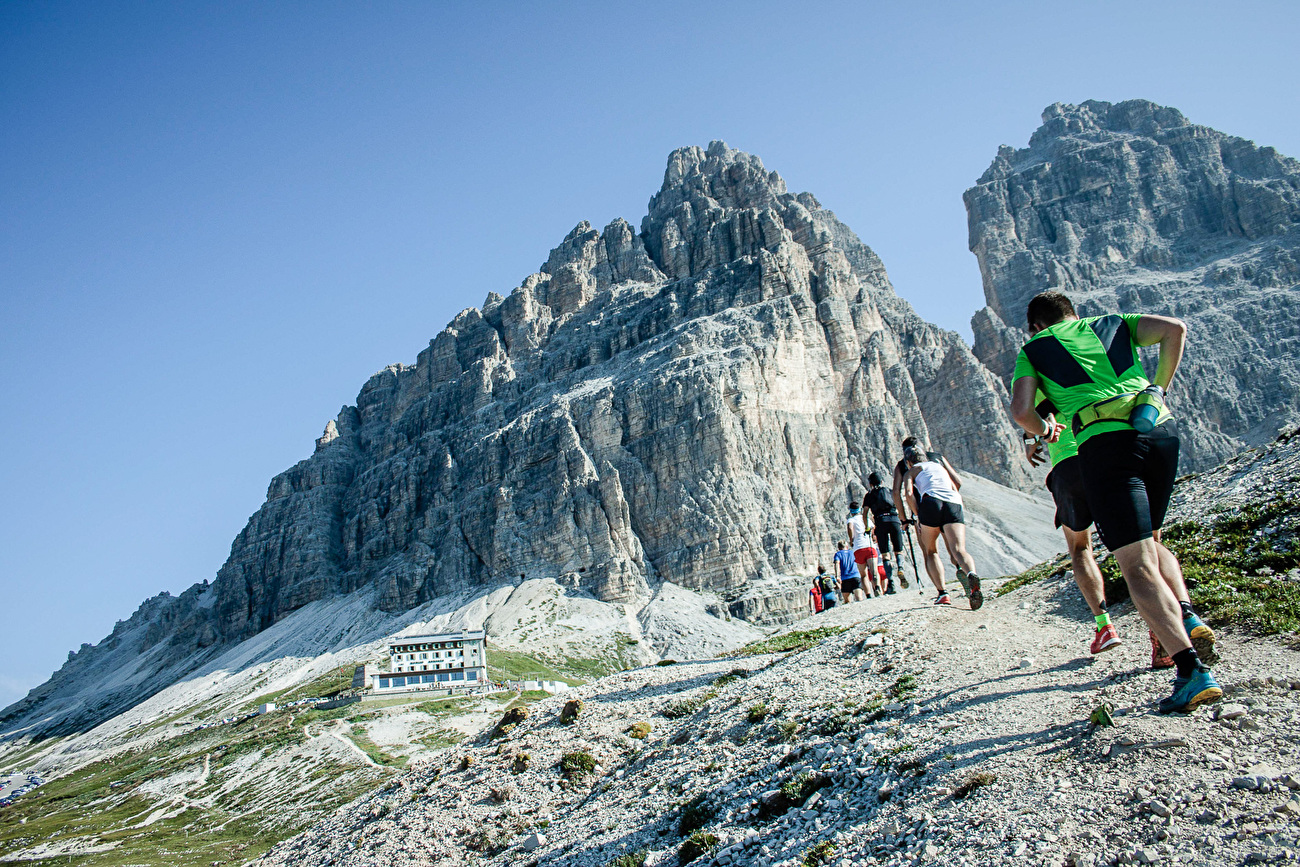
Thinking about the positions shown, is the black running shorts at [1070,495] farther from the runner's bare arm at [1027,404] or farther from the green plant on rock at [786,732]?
the green plant on rock at [786,732]

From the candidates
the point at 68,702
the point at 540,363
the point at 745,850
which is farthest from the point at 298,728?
the point at 68,702

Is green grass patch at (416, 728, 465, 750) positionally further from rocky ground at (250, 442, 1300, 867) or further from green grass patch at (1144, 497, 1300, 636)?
green grass patch at (1144, 497, 1300, 636)

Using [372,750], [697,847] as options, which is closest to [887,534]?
[697,847]

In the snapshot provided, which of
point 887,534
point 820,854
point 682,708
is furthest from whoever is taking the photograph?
point 887,534

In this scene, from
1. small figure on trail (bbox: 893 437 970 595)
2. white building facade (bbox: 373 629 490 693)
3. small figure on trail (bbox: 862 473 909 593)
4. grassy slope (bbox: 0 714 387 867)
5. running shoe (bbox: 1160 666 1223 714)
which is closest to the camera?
running shoe (bbox: 1160 666 1223 714)

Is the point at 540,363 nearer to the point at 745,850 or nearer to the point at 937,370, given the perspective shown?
the point at 937,370

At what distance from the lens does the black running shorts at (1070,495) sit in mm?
9438

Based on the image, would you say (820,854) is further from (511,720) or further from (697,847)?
(511,720)

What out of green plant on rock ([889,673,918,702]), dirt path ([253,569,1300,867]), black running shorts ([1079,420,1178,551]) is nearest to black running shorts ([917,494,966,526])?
dirt path ([253,569,1300,867])

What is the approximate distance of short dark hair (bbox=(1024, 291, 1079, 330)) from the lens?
8852 mm

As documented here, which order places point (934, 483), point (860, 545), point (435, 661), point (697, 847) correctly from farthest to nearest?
point (435, 661), point (860, 545), point (934, 483), point (697, 847)

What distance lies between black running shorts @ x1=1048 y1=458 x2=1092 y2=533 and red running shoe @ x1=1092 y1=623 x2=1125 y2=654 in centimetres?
123

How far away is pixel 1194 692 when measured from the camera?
281 inches

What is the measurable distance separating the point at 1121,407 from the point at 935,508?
8.64 metres
